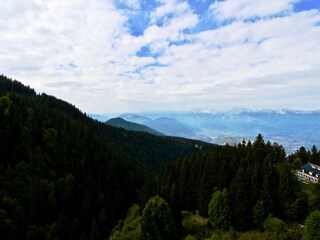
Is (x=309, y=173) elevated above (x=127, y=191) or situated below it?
above

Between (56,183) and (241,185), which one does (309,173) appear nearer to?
(241,185)

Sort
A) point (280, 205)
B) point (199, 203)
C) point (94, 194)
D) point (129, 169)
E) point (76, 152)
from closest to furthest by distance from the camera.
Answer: point (280, 205) → point (199, 203) → point (94, 194) → point (76, 152) → point (129, 169)

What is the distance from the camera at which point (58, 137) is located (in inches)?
4970

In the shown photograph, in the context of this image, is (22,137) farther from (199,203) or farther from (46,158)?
(199,203)

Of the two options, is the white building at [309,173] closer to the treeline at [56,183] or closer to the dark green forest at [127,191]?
the dark green forest at [127,191]

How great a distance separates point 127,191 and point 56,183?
3040 cm

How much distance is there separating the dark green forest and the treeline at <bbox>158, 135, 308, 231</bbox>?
0.81 feet

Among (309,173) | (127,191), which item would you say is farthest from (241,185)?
(127,191)

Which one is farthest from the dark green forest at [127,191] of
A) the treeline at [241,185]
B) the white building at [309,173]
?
the white building at [309,173]

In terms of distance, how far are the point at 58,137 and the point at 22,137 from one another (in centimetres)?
1871

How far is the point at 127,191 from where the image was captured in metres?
119

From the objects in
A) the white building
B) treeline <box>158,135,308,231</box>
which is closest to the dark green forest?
treeline <box>158,135,308,231</box>

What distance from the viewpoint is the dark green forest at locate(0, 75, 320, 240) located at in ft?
237

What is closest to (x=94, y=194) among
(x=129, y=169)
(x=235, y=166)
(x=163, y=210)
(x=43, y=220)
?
(x=43, y=220)
